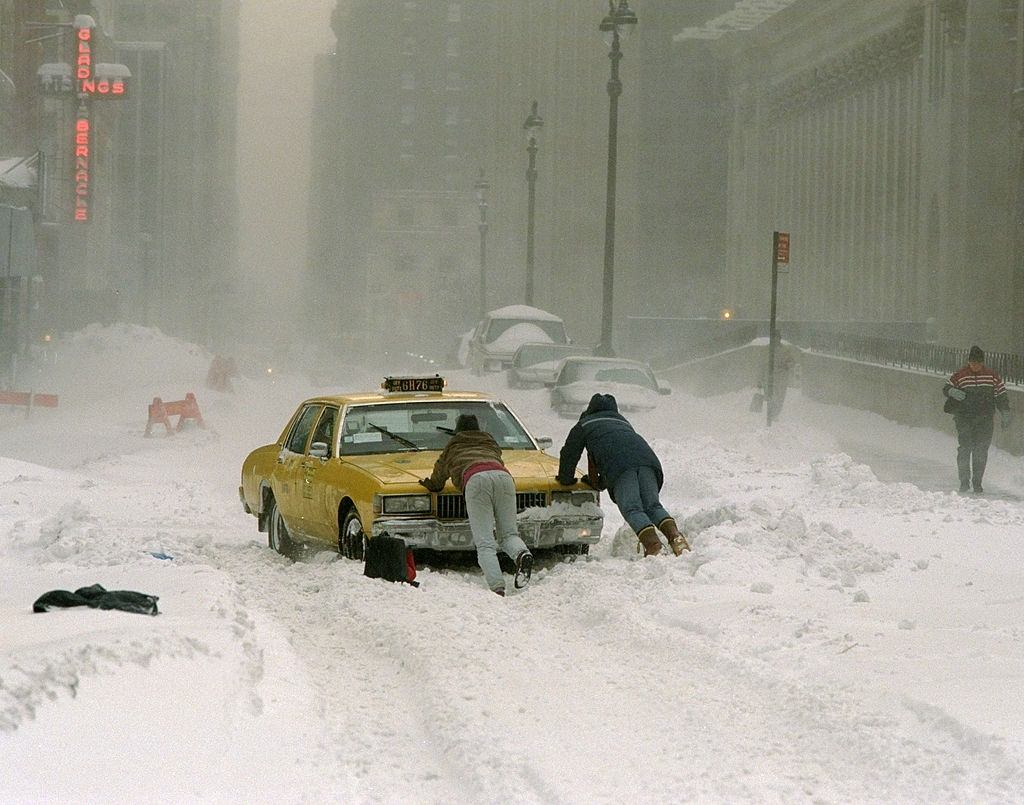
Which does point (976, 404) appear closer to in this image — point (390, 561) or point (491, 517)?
point (491, 517)

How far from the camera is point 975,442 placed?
20.1 m

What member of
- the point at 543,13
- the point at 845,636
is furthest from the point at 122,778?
the point at 543,13

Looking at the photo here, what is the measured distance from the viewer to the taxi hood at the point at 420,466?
38.4 feet

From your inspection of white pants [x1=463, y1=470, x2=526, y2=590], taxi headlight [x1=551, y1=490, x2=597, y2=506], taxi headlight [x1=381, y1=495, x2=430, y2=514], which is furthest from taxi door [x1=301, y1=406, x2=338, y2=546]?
taxi headlight [x1=551, y1=490, x2=597, y2=506]

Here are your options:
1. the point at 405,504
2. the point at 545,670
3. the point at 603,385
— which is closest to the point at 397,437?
the point at 405,504

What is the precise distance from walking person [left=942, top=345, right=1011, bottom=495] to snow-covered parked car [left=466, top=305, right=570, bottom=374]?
20903 millimetres

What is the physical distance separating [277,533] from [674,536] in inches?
152

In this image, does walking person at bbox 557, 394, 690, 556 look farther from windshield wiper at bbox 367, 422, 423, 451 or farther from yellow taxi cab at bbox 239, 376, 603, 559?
windshield wiper at bbox 367, 422, 423, 451

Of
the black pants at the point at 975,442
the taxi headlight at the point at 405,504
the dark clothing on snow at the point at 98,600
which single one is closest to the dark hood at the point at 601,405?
the taxi headlight at the point at 405,504

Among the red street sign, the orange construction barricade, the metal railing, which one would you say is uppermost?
the red street sign

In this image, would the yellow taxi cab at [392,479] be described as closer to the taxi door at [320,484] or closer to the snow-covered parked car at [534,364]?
the taxi door at [320,484]

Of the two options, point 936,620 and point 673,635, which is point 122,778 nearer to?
point 673,635

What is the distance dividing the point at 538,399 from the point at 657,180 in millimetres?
46070

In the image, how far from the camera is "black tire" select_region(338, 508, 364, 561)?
38.3 ft
